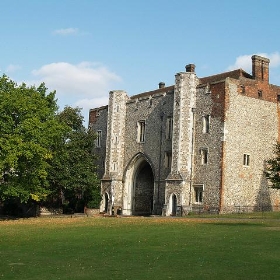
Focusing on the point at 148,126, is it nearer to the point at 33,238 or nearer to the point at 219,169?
the point at 219,169

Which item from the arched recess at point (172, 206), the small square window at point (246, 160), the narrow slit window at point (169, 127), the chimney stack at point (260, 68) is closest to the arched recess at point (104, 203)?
the arched recess at point (172, 206)

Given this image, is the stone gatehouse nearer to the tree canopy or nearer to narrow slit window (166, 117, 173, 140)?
narrow slit window (166, 117, 173, 140)

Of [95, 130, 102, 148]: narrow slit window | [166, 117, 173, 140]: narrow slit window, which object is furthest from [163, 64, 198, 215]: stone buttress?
[95, 130, 102, 148]: narrow slit window

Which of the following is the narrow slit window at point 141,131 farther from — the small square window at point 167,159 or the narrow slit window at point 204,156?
the narrow slit window at point 204,156

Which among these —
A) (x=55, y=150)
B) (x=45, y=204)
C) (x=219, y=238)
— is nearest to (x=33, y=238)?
(x=219, y=238)

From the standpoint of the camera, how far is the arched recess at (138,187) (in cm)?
5312

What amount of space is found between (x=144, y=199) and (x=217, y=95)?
562 inches

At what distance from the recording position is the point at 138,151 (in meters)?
52.5

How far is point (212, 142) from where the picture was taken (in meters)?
45.1

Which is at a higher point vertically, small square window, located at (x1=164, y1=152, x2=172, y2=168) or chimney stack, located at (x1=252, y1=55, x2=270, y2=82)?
chimney stack, located at (x1=252, y1=55, x2=270, y2=82)

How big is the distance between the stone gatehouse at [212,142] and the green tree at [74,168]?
313cm

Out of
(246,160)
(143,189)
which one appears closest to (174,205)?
(246,160)

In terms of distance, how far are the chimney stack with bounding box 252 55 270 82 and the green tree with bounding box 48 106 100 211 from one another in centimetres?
1681

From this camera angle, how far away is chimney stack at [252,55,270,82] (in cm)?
4734
